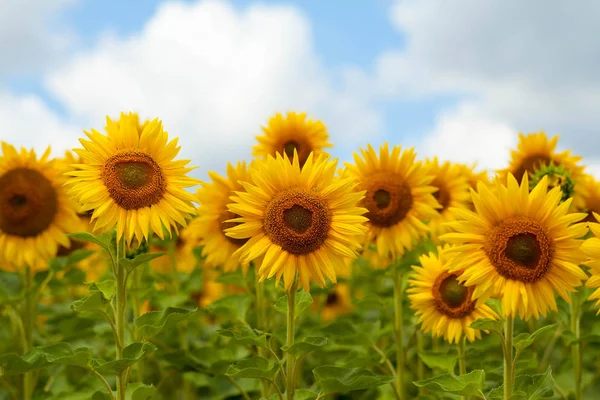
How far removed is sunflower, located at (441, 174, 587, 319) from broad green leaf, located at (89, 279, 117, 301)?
5.74 feet

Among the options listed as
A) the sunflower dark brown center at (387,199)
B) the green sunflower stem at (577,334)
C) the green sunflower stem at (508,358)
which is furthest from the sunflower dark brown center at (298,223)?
the green sunflower stem at (577,334)

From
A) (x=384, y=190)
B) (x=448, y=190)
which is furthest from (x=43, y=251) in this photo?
(x=448, y=190)

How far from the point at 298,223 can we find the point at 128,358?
112cm

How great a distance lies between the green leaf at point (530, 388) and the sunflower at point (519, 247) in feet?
1.27

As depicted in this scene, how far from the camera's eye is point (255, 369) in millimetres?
3400

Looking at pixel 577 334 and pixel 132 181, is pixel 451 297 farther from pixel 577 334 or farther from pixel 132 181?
pixel 132 181

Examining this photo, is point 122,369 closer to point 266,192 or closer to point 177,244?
point 266,192

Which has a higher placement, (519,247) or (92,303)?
(519,247)

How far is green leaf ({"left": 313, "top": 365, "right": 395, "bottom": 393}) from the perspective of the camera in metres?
3.57

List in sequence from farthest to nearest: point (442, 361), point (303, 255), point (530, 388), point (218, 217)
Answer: point (218, 217) < point (442, 361) < point (530, 388) < point (303, 255)

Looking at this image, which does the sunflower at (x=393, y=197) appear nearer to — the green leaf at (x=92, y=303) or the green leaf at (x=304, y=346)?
the green leaf at (x=304, y=346)

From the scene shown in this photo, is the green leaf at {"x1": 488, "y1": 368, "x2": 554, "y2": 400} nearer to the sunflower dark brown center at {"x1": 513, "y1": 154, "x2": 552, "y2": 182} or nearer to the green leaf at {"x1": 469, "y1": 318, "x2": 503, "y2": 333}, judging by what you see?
the green leaf at {"x1": 469, "y1": 318, "x2": 503, "y2": 333}

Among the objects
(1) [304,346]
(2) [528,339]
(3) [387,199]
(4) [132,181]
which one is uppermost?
(3) [387,199]

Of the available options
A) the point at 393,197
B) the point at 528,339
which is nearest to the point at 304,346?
the point at 528,339
